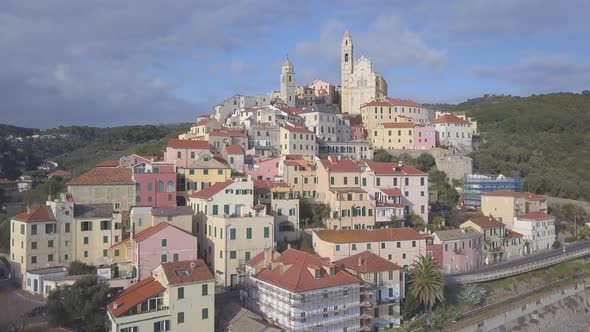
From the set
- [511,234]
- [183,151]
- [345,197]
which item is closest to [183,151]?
[183,151]

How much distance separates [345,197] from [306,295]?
Answer: 16469 mm

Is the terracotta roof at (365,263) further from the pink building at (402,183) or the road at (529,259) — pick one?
the pink building at (402,183)

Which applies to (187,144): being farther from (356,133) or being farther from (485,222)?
(356,133)

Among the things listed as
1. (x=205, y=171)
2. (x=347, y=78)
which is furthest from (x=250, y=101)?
(x=205, y=171)

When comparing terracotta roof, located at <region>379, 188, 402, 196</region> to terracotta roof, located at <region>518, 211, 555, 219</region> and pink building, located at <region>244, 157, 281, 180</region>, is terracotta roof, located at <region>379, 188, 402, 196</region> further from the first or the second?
terracotta roof, located at <region>518, 211, 555, 219</region>

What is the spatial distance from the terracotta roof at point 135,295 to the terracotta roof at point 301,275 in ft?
21.2

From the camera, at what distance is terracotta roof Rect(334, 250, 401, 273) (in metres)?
33.5

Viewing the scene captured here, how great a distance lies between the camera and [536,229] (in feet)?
173

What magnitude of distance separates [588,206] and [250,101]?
161 feet

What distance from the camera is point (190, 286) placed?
28.4 metres

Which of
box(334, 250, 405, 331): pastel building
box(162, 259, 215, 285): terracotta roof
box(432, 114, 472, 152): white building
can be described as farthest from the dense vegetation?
box(162, 259, 215, 285): terracotta roof

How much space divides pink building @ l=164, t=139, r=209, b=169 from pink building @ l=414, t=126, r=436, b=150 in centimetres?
3205

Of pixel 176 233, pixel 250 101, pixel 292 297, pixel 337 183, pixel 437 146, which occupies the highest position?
pixel 250 101

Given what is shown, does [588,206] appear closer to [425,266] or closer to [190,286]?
[425,266]
